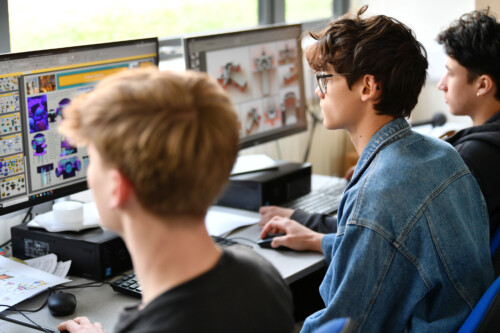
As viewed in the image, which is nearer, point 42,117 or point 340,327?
point 340,327

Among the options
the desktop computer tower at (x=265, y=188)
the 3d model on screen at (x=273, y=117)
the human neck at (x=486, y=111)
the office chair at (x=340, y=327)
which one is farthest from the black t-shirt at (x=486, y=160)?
the office chair at (x=340, y=327)

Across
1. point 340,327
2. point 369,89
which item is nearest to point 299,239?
point 369,89

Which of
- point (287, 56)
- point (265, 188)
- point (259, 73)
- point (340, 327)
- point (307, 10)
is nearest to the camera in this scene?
point (340, 327)

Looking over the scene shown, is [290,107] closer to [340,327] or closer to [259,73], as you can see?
[259,73]

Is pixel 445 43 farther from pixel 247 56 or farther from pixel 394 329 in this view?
pixel 394 329

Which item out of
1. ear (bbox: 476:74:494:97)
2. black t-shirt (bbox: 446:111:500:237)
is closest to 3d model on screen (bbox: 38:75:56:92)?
black t-shirt (bbox: 446:111:500:237)

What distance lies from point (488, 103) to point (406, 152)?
0.84 metres

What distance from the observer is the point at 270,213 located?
2.18 m

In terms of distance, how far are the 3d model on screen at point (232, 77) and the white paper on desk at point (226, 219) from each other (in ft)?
1.45

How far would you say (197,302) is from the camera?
0.92 meters

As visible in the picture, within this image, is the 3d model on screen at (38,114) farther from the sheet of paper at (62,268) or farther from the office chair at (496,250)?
the office chair at (496,250)

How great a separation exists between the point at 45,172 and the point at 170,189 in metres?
1.04

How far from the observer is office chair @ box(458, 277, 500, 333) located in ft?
4.46

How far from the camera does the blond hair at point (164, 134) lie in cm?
88
